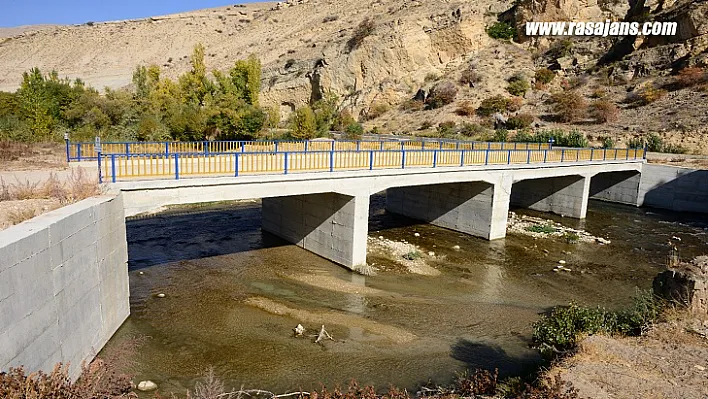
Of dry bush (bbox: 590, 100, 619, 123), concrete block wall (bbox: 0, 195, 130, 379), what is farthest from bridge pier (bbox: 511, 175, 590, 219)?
concrete block wall (bbox: 0, 195, 130, 379)

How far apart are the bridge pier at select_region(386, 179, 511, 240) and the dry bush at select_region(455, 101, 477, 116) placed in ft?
101

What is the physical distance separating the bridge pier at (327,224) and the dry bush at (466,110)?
3768 centimetres

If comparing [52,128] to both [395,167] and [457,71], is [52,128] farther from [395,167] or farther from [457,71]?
[457,71]

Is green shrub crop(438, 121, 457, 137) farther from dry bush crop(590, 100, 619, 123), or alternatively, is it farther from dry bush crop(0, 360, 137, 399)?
dry bush crop(0, 360, 137, 399)

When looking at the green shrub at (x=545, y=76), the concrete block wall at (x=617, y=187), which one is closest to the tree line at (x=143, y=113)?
the concrete block wall at (x=617, y=187)

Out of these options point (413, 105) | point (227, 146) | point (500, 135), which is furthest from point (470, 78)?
point (227, 146)

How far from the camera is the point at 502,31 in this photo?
65.1 m

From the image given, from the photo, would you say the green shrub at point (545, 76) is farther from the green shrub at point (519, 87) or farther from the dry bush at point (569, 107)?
the dry bush at point (569, 107)

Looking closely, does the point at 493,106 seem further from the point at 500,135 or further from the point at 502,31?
the point at 502,31

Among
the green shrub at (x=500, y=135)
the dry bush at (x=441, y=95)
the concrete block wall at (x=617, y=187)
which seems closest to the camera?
the concrete block wall at (x=617, y=187)

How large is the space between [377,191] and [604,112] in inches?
1517

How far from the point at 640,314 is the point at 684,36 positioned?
54376 mm

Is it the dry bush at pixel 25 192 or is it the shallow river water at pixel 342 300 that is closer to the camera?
the shallow river water at pixel 342 300

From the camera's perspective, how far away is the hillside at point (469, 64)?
45406 mm
